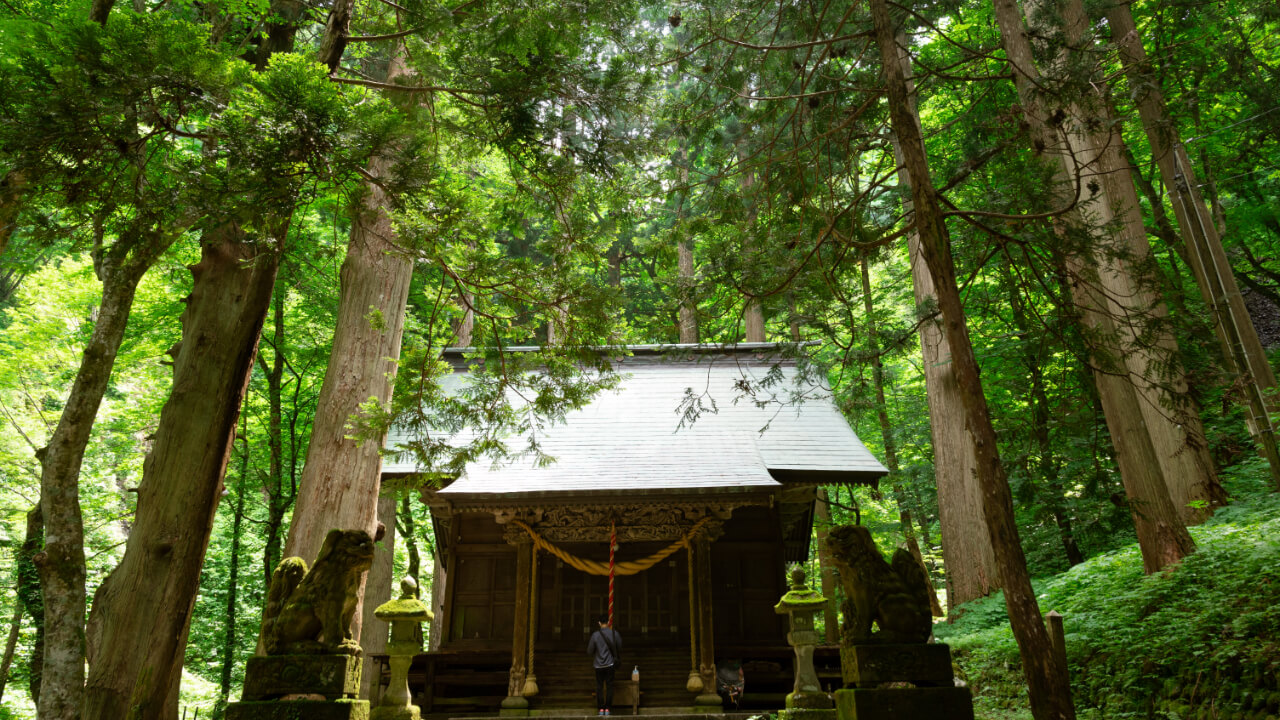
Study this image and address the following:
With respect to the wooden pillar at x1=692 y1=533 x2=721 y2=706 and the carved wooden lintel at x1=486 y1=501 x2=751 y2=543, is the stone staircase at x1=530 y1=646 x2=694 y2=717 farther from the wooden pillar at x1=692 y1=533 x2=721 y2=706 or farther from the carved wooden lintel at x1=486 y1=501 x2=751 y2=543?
the carved wooden lintel at x1=486 y1=501 x2=751 y2=543

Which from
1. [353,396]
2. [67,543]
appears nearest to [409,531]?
[353,396]

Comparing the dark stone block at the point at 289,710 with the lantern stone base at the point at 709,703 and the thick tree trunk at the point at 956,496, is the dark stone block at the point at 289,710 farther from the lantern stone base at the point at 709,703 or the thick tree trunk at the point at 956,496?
the thick tree trunk at the point at 956,496

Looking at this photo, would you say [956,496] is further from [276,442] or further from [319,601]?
[276,442]

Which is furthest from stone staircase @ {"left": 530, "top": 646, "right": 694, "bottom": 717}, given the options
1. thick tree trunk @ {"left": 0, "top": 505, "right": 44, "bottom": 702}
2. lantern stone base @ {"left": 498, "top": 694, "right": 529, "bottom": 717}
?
thick tree trunk @ {"left": 0, "top": 505, "right": 44, "bottom": 702}

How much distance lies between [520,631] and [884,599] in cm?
552

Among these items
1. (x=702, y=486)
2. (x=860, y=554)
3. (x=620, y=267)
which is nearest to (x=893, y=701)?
(x=860, y=554)

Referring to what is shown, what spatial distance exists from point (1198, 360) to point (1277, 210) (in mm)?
8895

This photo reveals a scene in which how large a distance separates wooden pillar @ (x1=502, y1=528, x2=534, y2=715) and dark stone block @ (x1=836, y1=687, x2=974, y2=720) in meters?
5.29

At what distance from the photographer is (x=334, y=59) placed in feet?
17.8

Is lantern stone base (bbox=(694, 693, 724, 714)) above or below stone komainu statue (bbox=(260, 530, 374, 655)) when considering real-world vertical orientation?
below

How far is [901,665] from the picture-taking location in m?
4.38

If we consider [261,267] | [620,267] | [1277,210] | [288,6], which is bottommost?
[261,267]

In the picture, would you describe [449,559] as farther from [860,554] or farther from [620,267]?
[620,267]

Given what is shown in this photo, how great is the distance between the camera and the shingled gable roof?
27.5 ft
